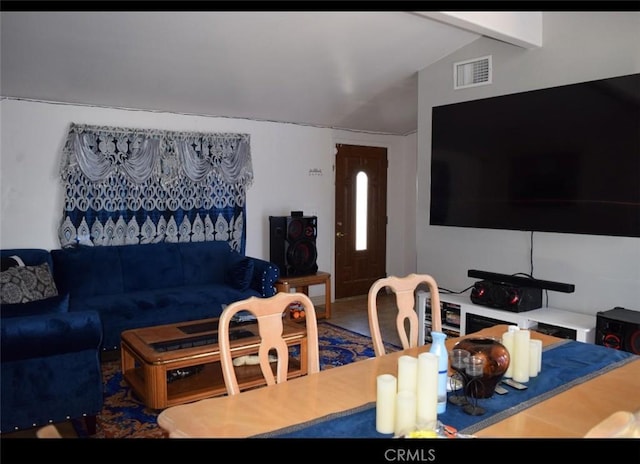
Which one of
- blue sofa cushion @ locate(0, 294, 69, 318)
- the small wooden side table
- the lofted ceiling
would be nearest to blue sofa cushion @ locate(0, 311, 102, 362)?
blue sofa cushion @ locate(0, 294, 69, 318)

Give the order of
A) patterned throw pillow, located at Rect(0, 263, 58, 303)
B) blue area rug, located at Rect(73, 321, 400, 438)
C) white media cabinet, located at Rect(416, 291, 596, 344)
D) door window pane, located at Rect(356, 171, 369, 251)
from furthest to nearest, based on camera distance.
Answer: door window pane, located at Rect(356, 171, 369, 251)
patterned throw pillow, located at Rect(0, 263, 58, 303)
white media cabinet, located at Rect(416, 291, 596, 344)
blue area rug, located at Rect(73, 321, 400, 438)

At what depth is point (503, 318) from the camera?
3.65 meters

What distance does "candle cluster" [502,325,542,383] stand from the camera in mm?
1777

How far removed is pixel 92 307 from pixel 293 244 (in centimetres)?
209

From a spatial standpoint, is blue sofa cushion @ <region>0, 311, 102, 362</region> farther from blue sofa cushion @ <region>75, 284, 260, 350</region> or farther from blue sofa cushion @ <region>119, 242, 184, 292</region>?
blue sofa cushion @ <region>119, 242, 184, 292</region>

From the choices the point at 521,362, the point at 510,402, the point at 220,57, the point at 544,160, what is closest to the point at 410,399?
the point at 510,402

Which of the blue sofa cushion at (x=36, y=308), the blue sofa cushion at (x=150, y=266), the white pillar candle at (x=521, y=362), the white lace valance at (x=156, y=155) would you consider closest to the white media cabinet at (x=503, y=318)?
the white pillar candle at (x=521, y=362)

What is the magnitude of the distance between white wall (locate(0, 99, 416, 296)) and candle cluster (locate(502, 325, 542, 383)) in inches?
162

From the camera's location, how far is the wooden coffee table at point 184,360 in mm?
3031

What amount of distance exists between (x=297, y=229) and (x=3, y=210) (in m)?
2.70

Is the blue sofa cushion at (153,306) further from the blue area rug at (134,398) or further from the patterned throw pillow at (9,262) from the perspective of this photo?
the patterned throw pillow at (9,262)

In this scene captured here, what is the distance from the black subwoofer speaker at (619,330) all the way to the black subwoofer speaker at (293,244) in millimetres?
3062

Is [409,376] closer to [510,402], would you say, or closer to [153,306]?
[510,402]

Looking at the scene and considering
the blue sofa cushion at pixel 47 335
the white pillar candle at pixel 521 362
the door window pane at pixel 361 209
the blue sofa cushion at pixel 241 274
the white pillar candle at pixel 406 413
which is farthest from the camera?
the door window pane at pixel 361 209
